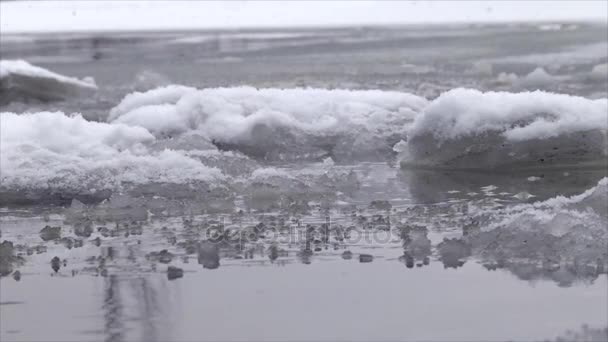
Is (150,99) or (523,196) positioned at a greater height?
(150,99)

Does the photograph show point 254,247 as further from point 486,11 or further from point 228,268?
point 486,11

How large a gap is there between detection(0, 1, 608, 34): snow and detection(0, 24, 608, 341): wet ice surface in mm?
15929

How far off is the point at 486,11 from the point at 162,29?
7.50m

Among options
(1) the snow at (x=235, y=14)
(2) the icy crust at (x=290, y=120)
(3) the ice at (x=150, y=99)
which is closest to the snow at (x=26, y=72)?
(3) the ice at (x=150, y=99)

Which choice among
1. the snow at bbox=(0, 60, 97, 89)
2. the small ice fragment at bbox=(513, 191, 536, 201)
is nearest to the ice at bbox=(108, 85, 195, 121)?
the snow at bbox=(0, 60, 97, 89)

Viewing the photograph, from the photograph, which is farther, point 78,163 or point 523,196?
point 78,163

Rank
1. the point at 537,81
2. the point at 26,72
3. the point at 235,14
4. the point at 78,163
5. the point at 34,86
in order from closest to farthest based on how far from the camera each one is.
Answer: the point at 78,163 < the point at 537,81 < the point at 34,86 < the point at 26,72 < the point at 235,14

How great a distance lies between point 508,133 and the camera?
6.78 metres

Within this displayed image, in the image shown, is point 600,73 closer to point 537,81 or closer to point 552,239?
point 537,81

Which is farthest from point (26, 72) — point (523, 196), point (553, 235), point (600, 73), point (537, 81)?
point (553, 235)

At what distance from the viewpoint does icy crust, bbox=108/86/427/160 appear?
7371 millimetres

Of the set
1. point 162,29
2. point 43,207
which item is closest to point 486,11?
point 162,29

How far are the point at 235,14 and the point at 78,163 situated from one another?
59.7ft

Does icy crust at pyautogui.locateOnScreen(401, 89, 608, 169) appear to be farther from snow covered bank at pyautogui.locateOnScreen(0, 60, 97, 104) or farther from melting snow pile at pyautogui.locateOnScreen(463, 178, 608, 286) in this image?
snow covered bank at pyautogui.locateOnScreen(0, 60, 97, 104)
